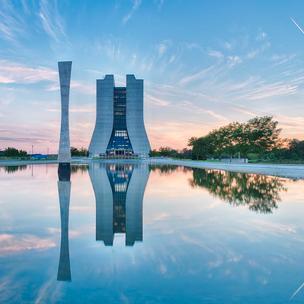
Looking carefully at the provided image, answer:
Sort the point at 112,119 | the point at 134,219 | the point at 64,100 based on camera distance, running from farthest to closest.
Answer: the point at 112,119 < the point at 64,100 < the point at 134,219

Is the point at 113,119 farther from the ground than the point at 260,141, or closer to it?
farther from the ground

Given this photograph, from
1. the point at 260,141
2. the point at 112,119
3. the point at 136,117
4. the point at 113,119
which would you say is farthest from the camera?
the point at 113,119

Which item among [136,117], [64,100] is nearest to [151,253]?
[64,100]

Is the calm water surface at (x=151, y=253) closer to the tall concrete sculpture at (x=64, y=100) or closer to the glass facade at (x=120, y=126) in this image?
the tall concrete sculpture at (x=64, y=100)

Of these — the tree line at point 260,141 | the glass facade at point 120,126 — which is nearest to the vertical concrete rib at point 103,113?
the glass facade at point 120,126

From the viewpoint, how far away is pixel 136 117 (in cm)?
9244

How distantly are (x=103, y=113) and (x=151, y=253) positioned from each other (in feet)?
296

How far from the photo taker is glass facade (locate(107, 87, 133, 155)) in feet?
314

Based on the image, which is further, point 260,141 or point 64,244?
point 260,141

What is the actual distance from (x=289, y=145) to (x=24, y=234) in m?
42.4

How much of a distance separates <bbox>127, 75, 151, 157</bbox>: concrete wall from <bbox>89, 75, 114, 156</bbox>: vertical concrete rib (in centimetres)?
519

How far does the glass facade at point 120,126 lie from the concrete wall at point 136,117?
13.7ft

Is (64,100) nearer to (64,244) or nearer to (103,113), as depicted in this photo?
(64,244)

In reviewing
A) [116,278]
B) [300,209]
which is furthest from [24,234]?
[300,209]
